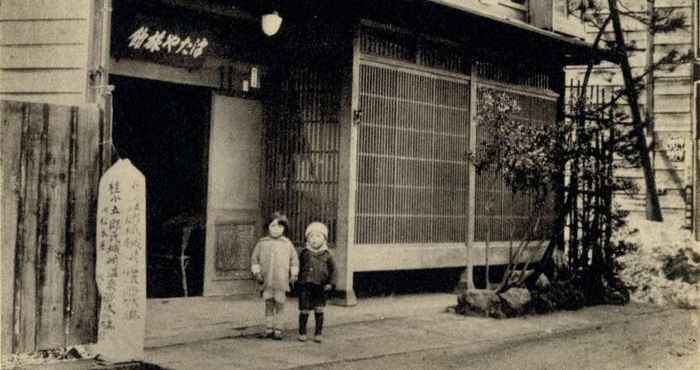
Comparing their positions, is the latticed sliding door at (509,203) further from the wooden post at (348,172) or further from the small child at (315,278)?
the small child at (315,278)

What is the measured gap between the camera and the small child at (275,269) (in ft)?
30.8

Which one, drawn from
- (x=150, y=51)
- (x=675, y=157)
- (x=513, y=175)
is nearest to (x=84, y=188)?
(x=150, y=51)

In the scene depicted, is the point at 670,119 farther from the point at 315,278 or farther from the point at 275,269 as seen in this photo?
the point at 275,269

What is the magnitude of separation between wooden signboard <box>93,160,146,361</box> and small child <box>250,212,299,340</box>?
6.83ft

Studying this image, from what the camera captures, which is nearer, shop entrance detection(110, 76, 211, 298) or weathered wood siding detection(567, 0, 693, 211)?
shop entrance detection(110, 76, 211, 298)

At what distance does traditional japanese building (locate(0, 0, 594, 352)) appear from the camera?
38.6 feet

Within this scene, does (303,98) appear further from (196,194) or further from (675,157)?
(675,157)

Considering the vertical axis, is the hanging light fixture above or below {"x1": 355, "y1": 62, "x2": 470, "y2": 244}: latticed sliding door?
above

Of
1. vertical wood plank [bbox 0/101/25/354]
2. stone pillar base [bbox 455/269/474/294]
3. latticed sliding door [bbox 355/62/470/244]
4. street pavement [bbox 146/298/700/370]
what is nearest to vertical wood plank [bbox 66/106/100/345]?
vertical wood plank [bbox 0/101/25/354]

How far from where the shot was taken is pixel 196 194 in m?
12.4

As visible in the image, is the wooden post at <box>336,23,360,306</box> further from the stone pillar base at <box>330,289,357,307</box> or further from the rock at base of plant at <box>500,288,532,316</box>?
the rock at base of plant at <box>500,288,532,316</box>

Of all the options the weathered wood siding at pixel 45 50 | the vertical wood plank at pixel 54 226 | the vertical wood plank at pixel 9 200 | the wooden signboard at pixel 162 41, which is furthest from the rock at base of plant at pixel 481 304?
the vertical wood plank at pixel 9 200

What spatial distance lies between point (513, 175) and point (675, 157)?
10152mm

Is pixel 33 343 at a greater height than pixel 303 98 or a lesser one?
lesser
